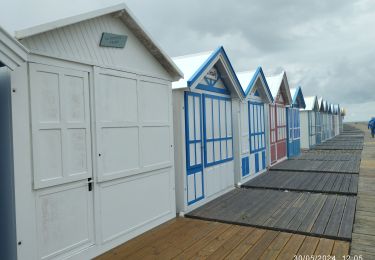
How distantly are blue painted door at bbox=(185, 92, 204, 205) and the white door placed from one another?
271cm

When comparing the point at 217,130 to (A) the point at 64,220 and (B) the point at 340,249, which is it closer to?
(B) the point at 340,249

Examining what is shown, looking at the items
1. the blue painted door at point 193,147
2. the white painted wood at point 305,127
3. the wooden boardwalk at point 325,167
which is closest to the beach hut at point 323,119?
the white painted wood at point 305,127

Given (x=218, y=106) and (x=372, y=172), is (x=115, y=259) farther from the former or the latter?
(x=372, y=172)

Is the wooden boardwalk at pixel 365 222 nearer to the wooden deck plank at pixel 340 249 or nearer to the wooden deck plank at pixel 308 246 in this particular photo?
the wooden deck plank at pixel 340 249

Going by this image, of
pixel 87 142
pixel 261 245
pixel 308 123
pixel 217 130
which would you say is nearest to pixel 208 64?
pixel 217 130

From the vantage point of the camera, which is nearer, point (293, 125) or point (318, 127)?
point (293, 125)

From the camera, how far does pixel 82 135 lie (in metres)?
4.43

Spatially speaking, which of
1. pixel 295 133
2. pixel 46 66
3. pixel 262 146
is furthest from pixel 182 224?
pixel 295 133

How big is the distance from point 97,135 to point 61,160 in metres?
0.69

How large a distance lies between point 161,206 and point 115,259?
172 centimetres

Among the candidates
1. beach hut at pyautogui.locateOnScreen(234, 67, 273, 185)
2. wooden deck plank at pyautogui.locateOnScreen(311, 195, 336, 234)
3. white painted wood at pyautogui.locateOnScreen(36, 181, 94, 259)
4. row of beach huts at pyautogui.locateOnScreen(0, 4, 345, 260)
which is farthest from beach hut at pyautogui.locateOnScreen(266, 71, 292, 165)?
white painted wood at pyautogui.locateOnScreen(36, 181, 94, 259)

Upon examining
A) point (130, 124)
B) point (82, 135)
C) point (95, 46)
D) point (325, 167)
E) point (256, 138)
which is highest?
point (95, 46)

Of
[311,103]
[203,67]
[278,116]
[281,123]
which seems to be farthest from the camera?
[311,103]

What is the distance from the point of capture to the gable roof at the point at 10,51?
10.0 feet
